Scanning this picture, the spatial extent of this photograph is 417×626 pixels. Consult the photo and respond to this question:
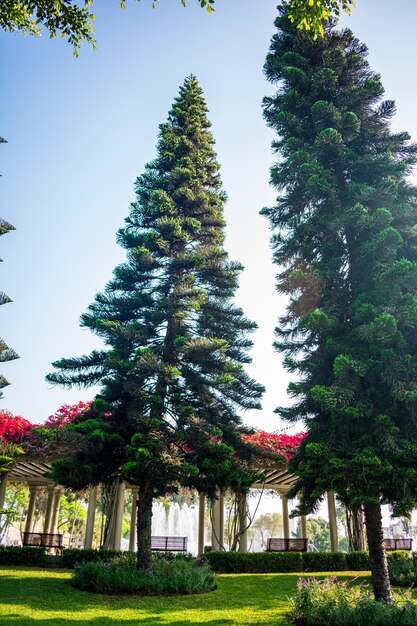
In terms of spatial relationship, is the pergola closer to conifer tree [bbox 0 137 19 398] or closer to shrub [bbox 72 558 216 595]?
shrub [bbox 72 558 216 595]

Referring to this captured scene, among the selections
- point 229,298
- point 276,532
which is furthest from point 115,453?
point 276,532

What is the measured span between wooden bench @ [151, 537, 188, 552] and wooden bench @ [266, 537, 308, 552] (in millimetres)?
2912

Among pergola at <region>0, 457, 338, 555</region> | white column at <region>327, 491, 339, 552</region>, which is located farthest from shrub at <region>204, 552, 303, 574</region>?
white column at <region>327, 491, 339, 552</region>

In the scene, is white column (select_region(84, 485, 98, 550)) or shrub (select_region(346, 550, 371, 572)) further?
white column (select_region(84, 485, 98, 550))

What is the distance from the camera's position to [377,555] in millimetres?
7141

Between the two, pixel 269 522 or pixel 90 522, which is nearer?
pixel 90 522

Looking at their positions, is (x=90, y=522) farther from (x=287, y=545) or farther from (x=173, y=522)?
(x=173, y=522)

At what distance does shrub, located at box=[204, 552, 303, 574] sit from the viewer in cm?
1281

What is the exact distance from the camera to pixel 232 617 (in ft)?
22.4

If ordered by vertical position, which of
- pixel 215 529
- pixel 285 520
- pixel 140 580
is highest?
pixel 285 520

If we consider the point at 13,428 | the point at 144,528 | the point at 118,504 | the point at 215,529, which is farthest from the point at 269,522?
the point at 144,528

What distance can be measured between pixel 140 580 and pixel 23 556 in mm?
6450

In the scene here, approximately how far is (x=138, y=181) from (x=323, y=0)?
9.20 meters

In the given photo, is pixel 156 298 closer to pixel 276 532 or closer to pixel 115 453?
pixel 115 453
